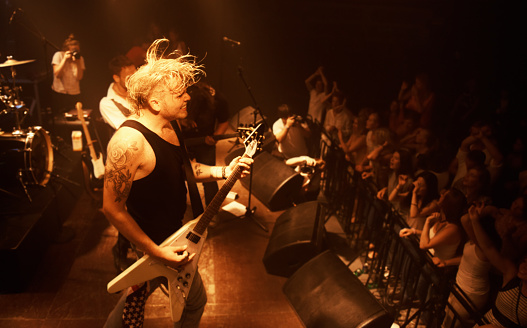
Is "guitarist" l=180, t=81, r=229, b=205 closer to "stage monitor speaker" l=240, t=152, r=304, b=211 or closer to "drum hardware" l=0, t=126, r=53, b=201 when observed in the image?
"stage monitor speaker" l=240, t=152, r=304, b=211

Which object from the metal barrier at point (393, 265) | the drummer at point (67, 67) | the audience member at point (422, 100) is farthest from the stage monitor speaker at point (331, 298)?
the drummer at point (67, 67)

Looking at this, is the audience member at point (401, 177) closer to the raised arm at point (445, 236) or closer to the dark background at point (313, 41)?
the raised arm at point (445, 236)

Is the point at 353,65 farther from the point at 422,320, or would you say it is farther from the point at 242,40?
the point at 422,320

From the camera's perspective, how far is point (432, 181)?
3754 millimetres

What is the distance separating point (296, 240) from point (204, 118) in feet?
5.57

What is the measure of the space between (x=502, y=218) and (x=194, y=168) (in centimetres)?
264

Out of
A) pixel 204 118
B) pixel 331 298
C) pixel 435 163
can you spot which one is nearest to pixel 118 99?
pixel 204 118

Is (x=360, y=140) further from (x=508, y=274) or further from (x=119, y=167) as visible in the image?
(x=119, y=167)

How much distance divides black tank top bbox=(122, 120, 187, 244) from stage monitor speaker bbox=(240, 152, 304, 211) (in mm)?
2195

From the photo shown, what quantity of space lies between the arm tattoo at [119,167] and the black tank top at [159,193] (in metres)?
0.09

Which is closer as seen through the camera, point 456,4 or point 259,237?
point 259,237

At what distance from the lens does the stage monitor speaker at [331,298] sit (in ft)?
8.76

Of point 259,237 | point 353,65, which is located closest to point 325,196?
point 259,237

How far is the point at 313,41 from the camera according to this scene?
9.11 meters
